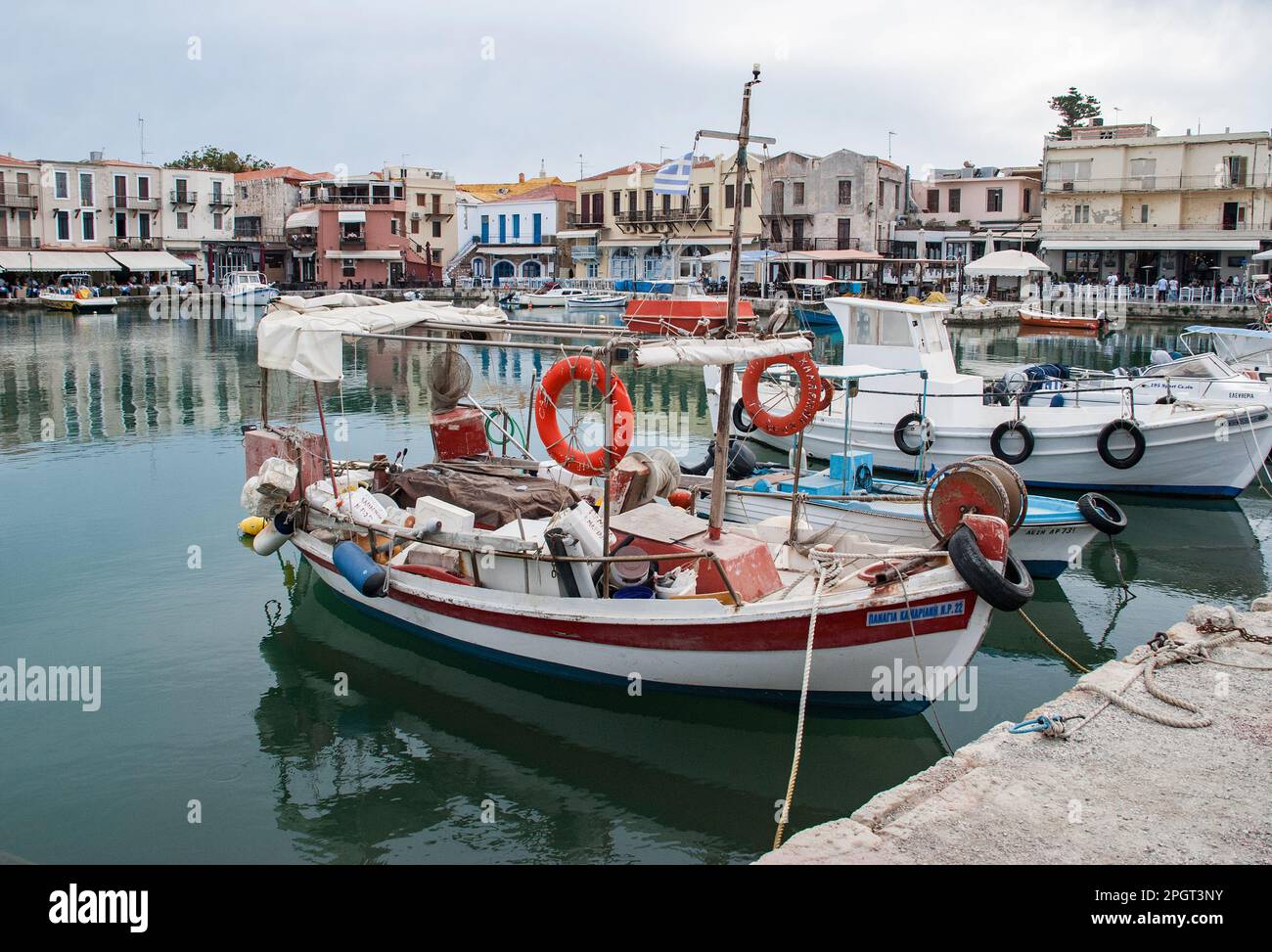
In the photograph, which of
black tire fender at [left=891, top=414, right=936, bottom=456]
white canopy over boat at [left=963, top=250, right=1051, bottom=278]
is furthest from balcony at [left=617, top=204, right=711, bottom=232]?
black tire fender at [left=891, top=414, right=936, bottom=456]

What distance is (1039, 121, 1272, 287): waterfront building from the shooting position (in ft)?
181

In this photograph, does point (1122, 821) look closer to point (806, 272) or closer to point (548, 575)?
point (548, 575)

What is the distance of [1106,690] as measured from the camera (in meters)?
7.96

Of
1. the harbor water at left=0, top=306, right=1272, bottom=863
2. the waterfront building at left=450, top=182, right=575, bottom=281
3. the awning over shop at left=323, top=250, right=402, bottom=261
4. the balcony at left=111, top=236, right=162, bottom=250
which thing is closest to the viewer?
the harbor water at left=0, top=306, right=1272, bottom=863

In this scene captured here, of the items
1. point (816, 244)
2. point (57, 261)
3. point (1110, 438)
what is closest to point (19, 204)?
point (57, 261)

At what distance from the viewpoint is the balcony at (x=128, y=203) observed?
70.9 meters

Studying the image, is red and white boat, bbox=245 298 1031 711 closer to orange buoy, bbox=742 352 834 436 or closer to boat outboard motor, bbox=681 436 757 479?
orange buoy, bbox=742 352 834 436

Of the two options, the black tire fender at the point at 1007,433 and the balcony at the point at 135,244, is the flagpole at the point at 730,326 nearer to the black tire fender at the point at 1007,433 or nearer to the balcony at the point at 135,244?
the black tire fender at the point at 1007,433

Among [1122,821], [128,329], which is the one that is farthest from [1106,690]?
[128,329]

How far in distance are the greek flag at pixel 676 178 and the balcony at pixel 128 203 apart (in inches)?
2075

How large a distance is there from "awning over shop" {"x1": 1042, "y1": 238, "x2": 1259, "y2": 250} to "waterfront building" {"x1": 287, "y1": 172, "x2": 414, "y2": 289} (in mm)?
41743

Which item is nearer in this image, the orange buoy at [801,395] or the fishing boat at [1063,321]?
the orange buoy at [801,395]

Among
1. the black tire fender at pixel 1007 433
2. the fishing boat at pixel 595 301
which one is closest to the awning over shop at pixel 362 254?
the fishing boat at pixel 595 301

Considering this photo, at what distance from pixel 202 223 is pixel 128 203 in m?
5.13
